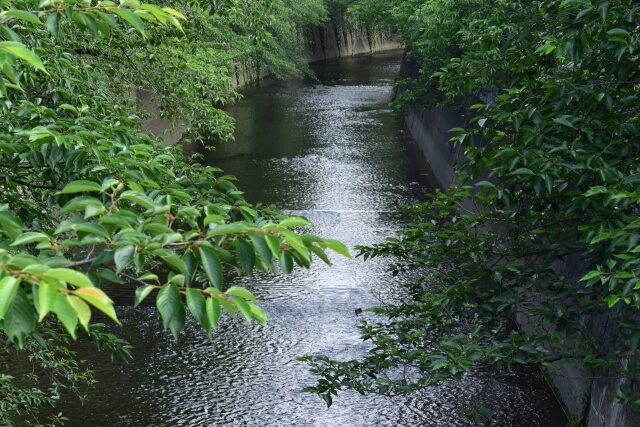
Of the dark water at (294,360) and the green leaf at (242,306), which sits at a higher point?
the green leaf at (242,306)

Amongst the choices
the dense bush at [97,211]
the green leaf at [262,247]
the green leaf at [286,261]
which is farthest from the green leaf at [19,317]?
the green leaf at [286,261]

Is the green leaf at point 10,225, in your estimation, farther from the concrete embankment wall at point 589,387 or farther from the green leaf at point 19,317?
the concrete embankment wall at point 589,387

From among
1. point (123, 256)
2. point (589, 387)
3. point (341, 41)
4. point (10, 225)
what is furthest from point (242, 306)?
point (341, 41)

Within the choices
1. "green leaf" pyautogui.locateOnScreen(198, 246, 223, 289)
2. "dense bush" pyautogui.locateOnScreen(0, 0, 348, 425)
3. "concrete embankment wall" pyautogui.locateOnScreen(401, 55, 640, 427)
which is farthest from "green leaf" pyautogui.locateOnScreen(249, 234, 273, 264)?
"concrete embankment wall" pyautogui.locateOnScreen(401, 55, 640, 427)

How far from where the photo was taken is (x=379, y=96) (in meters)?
39.0

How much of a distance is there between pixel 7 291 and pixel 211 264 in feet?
2.62

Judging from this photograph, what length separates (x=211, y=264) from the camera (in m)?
2.84

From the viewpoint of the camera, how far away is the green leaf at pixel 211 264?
2.80 meters

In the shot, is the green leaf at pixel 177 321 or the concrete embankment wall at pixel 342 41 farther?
the concrete embankment wall at pixel 342 41

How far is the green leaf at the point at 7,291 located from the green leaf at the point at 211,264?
28.4 inches

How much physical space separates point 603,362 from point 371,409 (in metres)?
4.99

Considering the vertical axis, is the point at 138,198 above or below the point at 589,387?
above

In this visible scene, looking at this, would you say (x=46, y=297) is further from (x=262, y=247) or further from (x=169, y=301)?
(x=262, y=247)

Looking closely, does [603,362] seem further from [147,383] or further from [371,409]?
[147,383]
